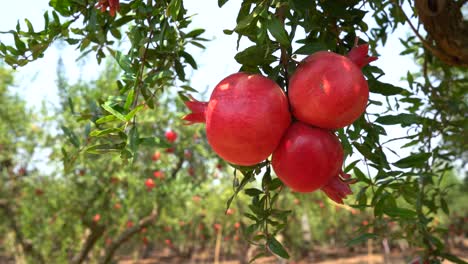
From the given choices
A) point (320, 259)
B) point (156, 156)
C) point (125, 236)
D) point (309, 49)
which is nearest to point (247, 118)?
point (309, 49)

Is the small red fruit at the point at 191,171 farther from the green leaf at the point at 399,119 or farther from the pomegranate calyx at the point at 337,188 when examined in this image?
the pomegranate calyx at the point at 337,188

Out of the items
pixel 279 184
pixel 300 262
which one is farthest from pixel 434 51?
pixel 300 262

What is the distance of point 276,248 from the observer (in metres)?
0.97

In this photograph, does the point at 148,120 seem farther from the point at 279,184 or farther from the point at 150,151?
the point at 279,184

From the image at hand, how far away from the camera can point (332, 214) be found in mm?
12750

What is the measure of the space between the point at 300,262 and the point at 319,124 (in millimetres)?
13849

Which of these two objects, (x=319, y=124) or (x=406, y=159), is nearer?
(x=319, y=124)

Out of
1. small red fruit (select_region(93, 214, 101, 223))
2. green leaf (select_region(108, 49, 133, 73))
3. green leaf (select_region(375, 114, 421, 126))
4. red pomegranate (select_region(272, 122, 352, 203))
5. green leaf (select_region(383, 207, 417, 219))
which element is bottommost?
green leaf (select_region(383, 207, 417, 219))

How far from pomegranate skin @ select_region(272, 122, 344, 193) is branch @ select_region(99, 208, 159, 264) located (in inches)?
185

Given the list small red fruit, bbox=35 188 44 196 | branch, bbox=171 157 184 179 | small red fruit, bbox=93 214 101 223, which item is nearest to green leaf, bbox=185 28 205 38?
branch, bbox=171 157 184 179

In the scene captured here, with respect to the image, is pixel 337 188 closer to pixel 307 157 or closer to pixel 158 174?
pixel 307 157

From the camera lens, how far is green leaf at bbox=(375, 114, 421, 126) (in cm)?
87

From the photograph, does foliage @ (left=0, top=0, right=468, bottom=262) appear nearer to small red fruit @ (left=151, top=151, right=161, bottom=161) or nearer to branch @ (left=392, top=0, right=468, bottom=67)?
branch @ (left=392, top=0, right=468, bottom=67)

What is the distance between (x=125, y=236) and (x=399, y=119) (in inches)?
184
